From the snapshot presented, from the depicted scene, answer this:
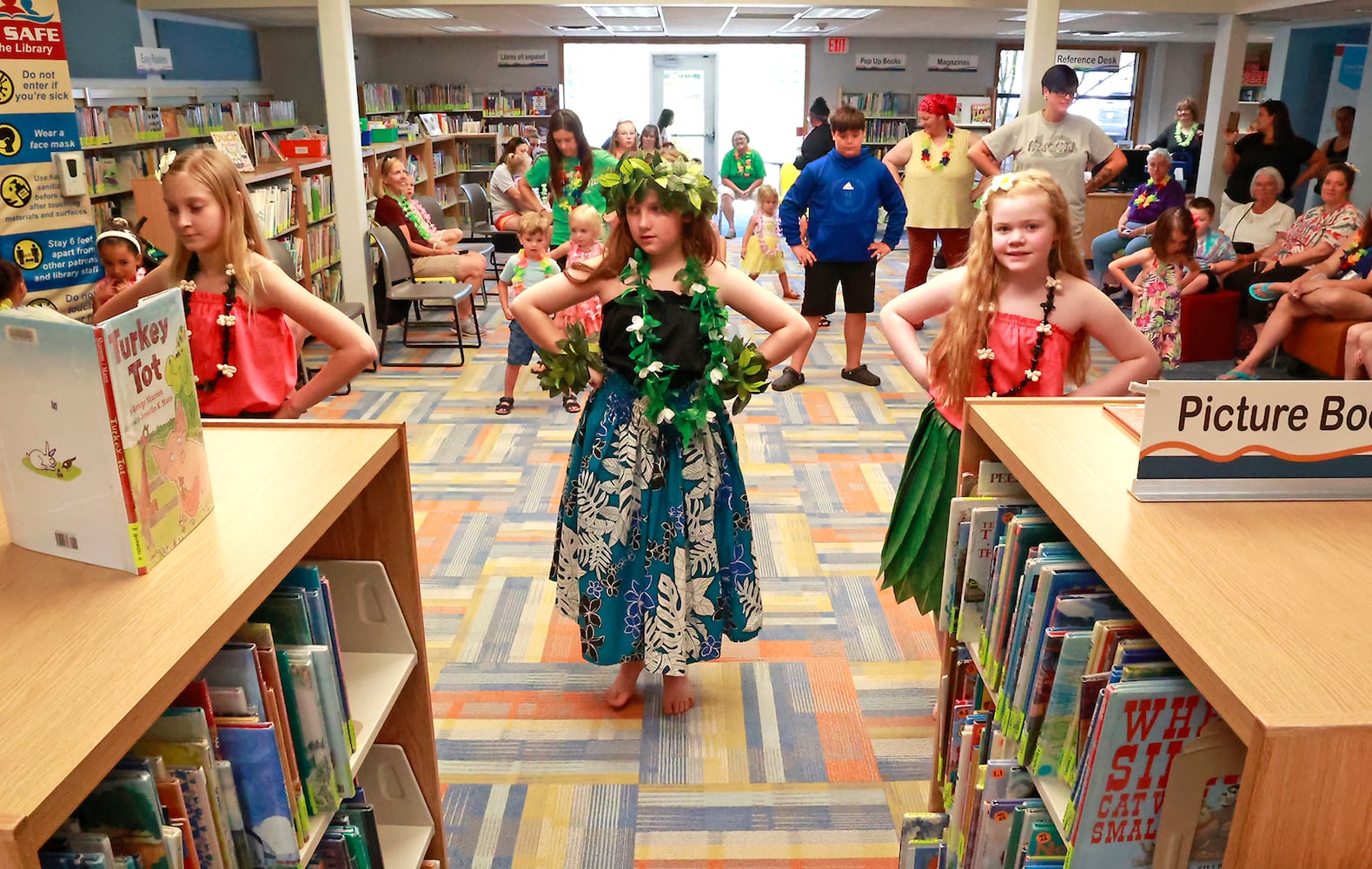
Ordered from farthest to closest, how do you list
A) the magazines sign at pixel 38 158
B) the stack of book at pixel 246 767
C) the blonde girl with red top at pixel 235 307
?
1. the magazines sign at pixel 38 158
2. the blonde girl with red top at pixel 235 307
3. the stack of book at pixel 246 767

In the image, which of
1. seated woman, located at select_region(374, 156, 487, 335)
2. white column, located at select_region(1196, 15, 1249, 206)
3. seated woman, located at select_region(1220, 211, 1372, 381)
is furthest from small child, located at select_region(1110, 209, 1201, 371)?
seated woman, located at select_region(374, 156, 487, 335)

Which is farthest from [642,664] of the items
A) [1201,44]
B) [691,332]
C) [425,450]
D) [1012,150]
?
[1201,44]

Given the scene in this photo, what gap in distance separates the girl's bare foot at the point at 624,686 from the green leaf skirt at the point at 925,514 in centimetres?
73

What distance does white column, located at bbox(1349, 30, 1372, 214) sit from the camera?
862 cm

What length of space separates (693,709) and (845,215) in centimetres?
338

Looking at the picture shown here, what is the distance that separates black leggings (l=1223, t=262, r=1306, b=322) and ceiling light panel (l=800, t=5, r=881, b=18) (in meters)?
3.97

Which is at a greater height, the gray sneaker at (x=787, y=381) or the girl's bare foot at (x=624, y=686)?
the gray sneaker at (x=787, y=381)

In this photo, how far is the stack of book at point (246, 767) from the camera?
1.00 metres

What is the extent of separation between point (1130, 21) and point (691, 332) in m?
8.99

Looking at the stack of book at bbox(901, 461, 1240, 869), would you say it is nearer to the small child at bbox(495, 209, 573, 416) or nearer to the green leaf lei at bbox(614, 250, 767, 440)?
the green leaf lei at bbox(614, 250, 767, 440)

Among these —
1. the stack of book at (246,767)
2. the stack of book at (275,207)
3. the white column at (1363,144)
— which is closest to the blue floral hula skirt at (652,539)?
the stack of book at (246,767)

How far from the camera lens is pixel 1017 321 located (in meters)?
2.51

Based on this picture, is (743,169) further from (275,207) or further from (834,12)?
(275,207)

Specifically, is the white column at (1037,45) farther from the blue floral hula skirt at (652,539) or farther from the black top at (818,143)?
the blue floral hula skirt at (652,539)
